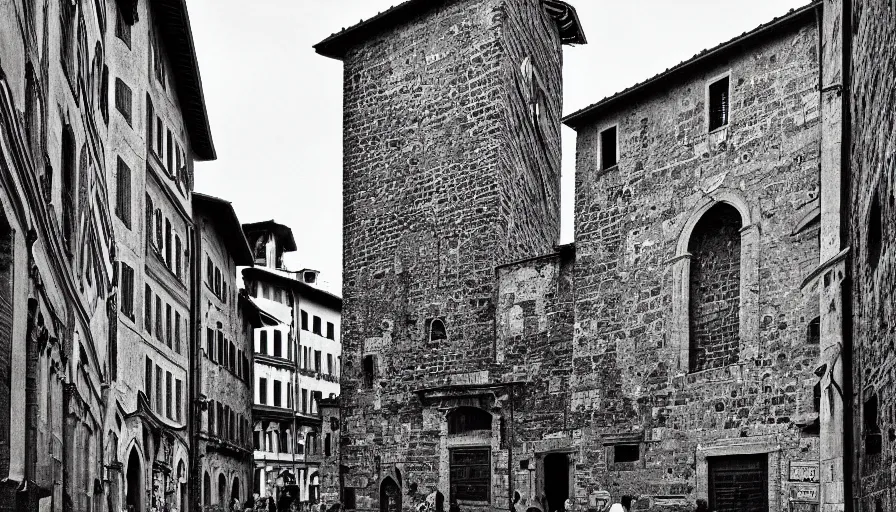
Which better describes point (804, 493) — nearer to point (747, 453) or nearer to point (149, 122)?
point (747, 453)

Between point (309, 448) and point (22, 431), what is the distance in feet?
148

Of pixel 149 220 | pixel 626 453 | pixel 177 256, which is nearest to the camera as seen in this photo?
pixel 149 220

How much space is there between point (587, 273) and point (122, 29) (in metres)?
9.90

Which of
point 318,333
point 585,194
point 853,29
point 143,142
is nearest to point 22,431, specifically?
point 853,29

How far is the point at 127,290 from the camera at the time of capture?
68.6ft

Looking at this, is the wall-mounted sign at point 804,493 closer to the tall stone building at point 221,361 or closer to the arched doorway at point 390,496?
the arched doorway at point 390,496

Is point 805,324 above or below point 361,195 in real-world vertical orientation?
below

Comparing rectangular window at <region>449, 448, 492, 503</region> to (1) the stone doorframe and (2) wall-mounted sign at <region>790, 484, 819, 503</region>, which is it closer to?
Result: (1) the stone doorframe

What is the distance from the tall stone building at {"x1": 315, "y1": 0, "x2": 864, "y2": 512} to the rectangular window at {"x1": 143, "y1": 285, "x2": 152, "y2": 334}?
22.6 ft

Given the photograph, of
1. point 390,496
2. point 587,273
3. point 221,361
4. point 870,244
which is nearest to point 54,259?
point 870,244

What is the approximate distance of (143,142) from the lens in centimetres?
2239

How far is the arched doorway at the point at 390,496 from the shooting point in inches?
1107

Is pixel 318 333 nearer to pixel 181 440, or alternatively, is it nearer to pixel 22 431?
pixel 181 440

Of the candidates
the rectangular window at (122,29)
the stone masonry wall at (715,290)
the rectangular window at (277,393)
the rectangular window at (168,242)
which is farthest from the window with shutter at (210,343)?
the rectangular window at (277,393)
